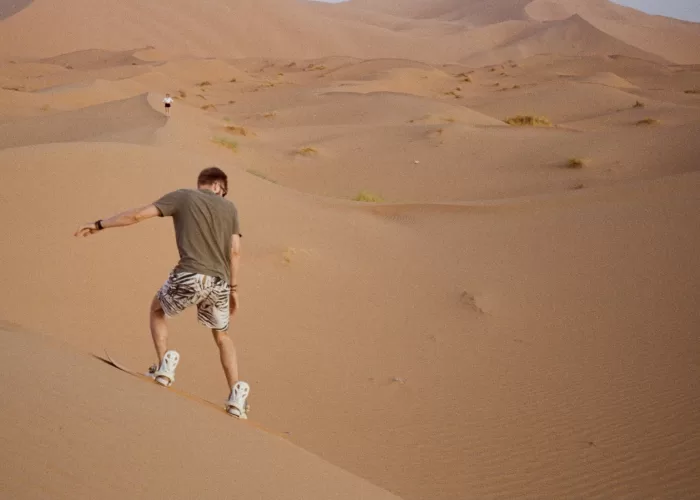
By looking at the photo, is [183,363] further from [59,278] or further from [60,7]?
[60,7]

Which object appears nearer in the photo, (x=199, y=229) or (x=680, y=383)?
(x=199, y=229)

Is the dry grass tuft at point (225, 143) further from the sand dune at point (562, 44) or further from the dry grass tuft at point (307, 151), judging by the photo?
the sand dune at point (562, 44)

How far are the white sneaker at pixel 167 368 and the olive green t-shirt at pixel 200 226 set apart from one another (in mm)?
537

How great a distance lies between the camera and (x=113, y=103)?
21875 millimetres

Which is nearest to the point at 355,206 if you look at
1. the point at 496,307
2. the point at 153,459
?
the point at 496,307

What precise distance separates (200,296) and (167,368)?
500 millimetres

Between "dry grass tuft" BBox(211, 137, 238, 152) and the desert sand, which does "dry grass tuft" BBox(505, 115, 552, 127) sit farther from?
"dry grass tuft" BBox(211, 137, 238, 152)

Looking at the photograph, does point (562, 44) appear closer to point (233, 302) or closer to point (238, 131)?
point (238, 131)

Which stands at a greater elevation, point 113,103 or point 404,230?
point 113,103

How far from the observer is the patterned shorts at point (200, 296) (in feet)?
12.9

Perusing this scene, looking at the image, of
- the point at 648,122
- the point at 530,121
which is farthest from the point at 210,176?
the point at 530,121

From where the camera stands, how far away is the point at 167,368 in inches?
156

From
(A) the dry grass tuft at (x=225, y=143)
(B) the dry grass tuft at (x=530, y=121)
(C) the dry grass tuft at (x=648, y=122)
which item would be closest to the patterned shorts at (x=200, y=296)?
(A) the dry grass tuft at (x=225, y=143)

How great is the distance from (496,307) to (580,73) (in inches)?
1733
